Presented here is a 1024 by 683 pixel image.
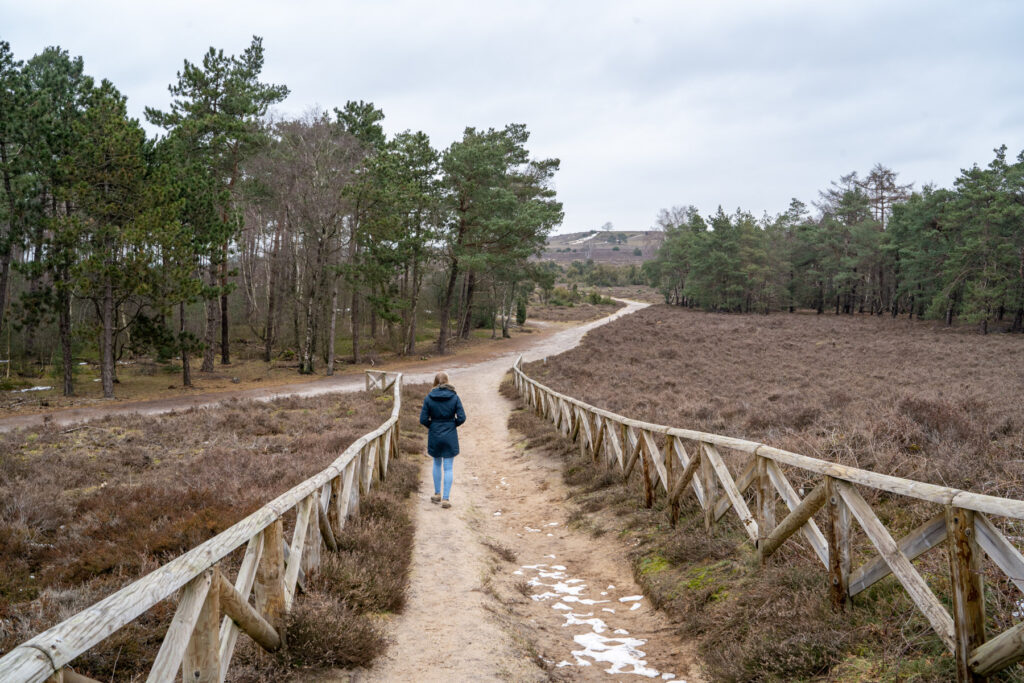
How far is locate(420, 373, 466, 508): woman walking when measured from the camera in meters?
8.44

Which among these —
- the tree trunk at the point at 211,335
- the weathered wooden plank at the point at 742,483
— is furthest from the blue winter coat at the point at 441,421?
the tree trunk at the point at 211,335

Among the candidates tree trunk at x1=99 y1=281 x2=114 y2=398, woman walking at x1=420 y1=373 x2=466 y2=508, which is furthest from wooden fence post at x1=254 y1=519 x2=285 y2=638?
tree trunk at x1=99 y1=281 x2=114 y2=398

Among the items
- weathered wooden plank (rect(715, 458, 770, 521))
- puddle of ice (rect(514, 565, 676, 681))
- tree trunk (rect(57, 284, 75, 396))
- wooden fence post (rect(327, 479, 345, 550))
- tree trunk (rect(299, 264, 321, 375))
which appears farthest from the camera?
tree trunk (rect(299, 264, 321, 375))

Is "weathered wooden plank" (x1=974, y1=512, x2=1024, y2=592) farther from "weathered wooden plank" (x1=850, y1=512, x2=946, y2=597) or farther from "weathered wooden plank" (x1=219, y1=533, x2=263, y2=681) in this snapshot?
"weathered wooden plank" (x1=219, y1=533, x2=263, y2=681)

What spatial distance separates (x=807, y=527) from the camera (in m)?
4.44

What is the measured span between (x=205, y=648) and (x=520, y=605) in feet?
11.0

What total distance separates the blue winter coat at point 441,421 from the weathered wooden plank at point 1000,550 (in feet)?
20.8

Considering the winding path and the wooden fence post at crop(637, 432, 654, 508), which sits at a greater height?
the wooden fence post at crop(637, 432, 654, 508)

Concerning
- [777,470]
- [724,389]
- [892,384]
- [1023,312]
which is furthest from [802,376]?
[1023,312]

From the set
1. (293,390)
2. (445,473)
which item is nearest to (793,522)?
(445,473)

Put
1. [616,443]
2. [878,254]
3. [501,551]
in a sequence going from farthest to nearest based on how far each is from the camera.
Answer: [878,254] → [616,443] → [501,551]

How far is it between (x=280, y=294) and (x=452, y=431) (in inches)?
1135

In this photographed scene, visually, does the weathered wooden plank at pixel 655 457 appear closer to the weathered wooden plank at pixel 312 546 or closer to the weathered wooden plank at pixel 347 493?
the weathered wooden plank at pixel 347 493

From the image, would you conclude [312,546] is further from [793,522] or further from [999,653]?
[999,653]
